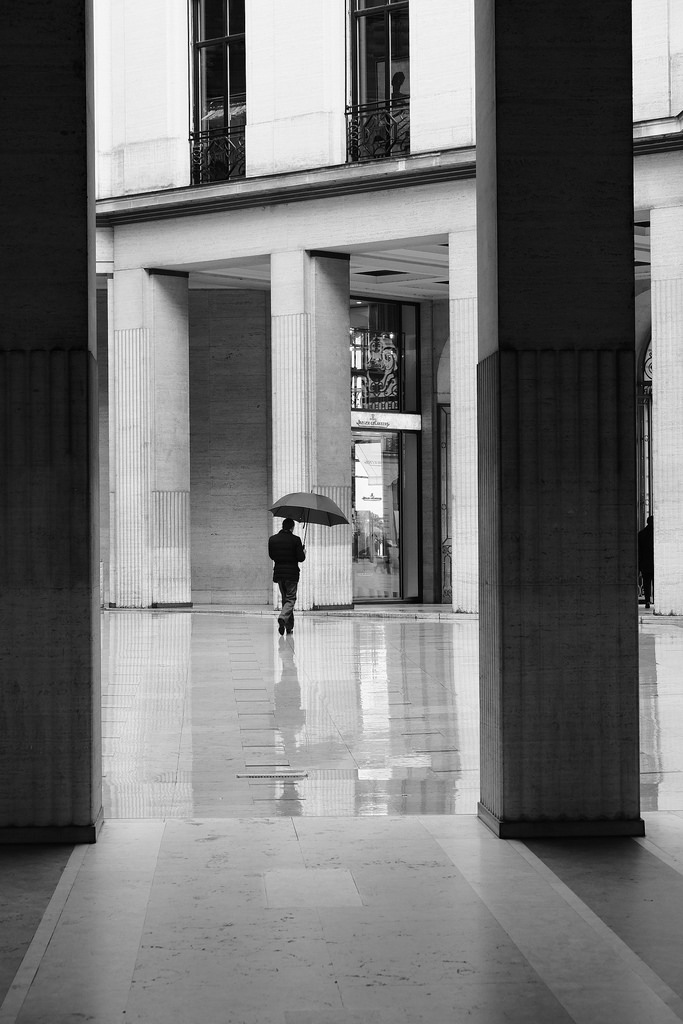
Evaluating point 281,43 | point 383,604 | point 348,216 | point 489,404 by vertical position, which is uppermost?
point 281,43

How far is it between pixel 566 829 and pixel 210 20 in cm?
2511

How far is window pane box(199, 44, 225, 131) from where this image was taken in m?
28.8

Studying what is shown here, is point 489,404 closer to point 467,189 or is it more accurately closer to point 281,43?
point 467,189

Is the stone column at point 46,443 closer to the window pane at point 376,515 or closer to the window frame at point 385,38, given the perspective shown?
the window frame at point 385,38

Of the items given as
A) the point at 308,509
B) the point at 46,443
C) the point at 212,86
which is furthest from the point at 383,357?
the point at 46,443

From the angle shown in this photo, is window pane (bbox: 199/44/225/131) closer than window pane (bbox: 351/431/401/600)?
Yes

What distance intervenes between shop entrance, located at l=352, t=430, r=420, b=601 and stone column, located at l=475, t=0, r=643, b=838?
77.2 ft

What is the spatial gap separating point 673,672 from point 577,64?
981cm

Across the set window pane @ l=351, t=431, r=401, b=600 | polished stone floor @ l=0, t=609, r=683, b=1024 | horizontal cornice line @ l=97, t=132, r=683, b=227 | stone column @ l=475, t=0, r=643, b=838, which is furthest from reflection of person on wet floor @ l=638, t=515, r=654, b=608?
stone column @ l=475, t=0, r=643, b=838

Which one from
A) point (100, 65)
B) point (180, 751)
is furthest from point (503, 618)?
point (100, 65)

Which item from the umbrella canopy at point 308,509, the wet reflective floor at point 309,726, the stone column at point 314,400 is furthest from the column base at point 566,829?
the stone column at point 314,400

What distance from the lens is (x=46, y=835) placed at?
710 cm

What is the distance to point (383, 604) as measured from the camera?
31328 mm

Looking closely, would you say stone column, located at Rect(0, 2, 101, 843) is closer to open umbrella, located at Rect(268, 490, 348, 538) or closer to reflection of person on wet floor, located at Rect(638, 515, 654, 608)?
open umbrella, located at Rect(268, 490, 348, 538)
